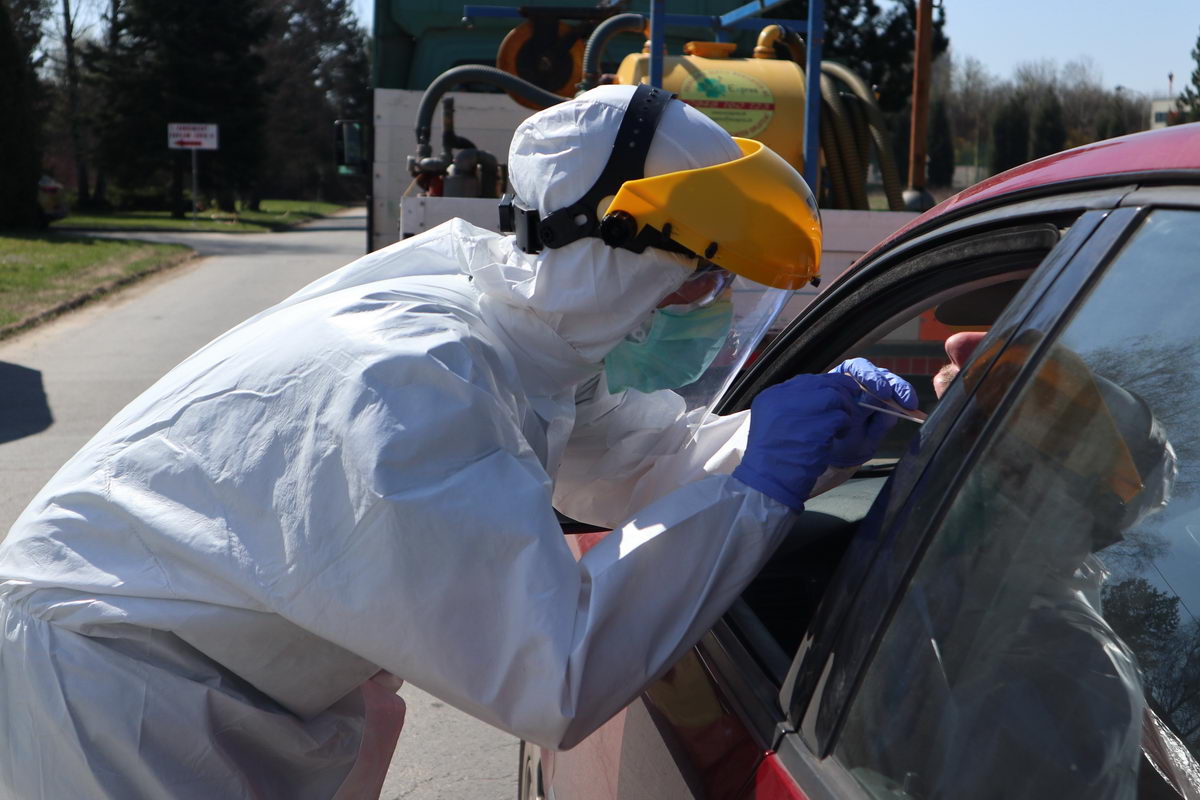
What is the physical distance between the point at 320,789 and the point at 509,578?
23.9 inches

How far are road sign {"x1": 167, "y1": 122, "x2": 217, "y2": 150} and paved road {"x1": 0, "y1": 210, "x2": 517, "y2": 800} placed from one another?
11273 mm

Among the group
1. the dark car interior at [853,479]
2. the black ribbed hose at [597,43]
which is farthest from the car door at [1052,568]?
the black ribbed hose at [597,43]

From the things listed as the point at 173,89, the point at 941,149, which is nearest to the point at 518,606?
the point at 173,89

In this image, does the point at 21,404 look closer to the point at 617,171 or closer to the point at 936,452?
the point at 617,171

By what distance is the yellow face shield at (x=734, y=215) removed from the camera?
171cm

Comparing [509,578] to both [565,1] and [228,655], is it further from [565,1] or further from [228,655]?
[565,1]

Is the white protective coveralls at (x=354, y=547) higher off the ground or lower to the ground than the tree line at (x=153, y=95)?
lower

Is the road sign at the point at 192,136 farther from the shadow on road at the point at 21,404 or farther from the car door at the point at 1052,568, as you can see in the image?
the car door at the point at 1052,568

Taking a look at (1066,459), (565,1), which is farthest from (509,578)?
(565,1)

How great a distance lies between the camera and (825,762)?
1.22 metres

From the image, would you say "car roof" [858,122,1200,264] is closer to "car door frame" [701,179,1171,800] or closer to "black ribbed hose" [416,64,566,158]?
"car door frame" [701,179,1171,800]

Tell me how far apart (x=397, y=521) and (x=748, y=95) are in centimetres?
555

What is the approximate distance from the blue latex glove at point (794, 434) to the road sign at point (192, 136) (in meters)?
31.3

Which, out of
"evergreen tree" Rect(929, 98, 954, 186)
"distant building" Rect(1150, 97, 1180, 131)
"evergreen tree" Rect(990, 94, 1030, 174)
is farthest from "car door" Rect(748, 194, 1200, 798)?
"evergreen tree" Rect(929, 98, 954, 186)
